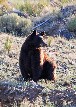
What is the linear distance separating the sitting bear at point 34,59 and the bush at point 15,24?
8679 millimetres

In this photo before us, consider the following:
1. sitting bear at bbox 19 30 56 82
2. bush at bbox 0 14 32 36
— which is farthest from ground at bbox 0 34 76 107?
bush at bbox 0 14 32 36

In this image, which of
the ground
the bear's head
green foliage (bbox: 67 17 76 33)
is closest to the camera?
the ground

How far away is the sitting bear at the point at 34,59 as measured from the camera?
953cm

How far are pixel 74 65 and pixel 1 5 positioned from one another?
38.4ft

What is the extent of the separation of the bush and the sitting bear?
28.5 feet

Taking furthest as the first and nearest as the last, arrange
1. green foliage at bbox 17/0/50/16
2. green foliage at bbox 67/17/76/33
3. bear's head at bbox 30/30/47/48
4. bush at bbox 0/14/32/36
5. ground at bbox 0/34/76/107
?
green foliage at bbox 17/0/50/16
bush at bbox 0/14/32/36
green foliage at bbox 67/17/76/33
bear's head at bbox 30/30/47/48
ground at bbox 0/34/76/107

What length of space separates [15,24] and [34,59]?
9.87m

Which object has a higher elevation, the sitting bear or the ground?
the sitting bear

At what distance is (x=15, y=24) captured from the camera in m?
19.3

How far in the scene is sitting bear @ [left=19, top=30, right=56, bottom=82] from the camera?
9531 mm

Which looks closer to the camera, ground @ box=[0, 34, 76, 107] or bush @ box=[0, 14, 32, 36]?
ground @ box=[0, 34, 76, 107]

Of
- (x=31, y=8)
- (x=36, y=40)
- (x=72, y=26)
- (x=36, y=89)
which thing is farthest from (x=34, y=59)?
(x=31, y=8)

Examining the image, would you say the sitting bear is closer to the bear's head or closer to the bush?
the bear's head

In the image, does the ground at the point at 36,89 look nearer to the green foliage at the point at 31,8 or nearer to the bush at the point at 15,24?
the bush at the point at 15,24
